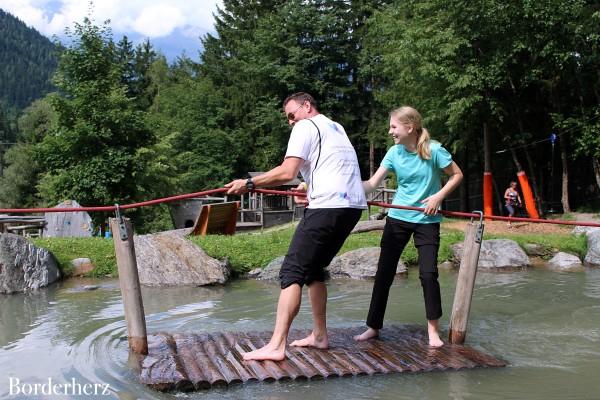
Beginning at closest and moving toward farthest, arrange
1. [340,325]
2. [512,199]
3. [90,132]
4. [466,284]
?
[466,284]
[340,325]
[90,132]
[512,199]

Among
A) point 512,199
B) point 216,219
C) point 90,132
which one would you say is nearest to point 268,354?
point 216,219

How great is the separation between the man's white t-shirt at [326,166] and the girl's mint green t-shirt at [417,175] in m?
0.67

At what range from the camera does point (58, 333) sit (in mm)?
6105

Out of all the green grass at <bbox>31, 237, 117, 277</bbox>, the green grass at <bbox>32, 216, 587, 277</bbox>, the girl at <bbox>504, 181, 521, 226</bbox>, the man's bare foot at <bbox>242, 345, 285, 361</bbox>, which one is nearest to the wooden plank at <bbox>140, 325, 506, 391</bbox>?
the man's bare foot at <bbox>242, 345, 285, 361</bbox>

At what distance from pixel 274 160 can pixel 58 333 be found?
3278 cm

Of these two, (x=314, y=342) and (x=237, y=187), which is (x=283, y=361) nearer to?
(x=314, y=342)

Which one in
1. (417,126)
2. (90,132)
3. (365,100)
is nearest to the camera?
(417,126)

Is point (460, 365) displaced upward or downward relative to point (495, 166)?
downward

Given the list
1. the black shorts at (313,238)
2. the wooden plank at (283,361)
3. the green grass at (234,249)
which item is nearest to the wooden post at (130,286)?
the wooden plank at (283,361)

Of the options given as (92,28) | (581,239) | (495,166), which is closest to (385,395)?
(581,239)

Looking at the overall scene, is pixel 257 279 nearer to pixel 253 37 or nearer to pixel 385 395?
Result: pixel 385 395

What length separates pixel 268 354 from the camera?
14.4 feet

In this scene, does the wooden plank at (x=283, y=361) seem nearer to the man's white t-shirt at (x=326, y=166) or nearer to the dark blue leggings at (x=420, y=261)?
the dark blue leggings at (x=420, y=261)

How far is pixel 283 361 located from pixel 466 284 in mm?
1652
